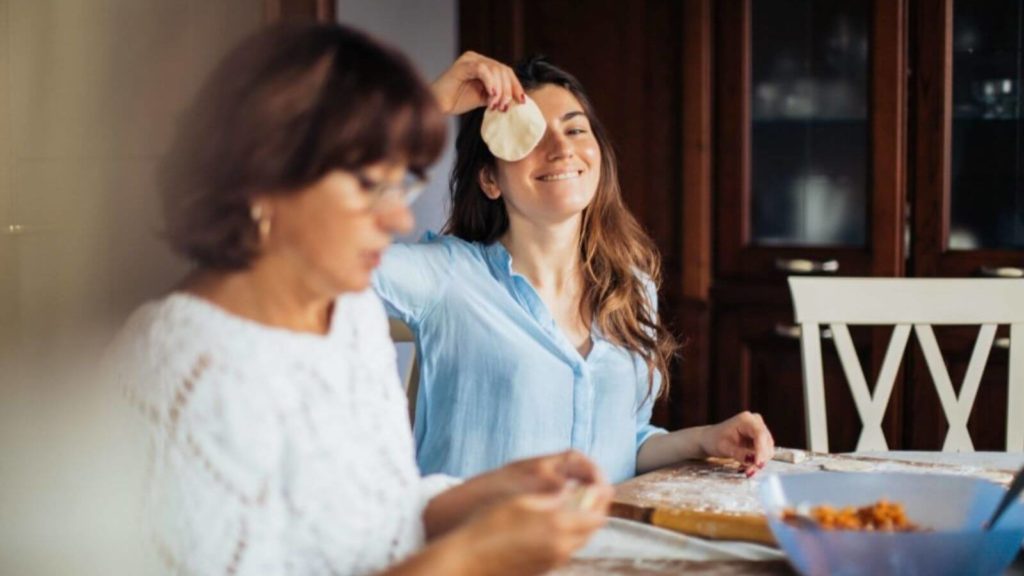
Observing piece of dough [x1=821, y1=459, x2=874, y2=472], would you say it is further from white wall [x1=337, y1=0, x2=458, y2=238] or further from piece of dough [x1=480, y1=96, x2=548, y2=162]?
white wall [x1=337, y1=0, x2=458, y2=238]

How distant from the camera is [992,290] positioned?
2102 millimetres

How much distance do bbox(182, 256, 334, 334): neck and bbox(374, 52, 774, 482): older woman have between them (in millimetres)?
781

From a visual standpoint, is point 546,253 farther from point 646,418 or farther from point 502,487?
point 502,487

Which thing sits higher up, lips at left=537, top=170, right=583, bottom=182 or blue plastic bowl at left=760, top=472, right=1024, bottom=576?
lips at left=537, top=170, right=583, bottom=182

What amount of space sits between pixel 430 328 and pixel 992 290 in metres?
0.99

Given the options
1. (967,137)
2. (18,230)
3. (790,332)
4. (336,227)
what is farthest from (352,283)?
(967,137)

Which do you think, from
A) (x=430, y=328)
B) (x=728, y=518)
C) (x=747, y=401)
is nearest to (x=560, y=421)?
(x=430, y=328)

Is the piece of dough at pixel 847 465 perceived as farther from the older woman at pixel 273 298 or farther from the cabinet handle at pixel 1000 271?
the cabinet handle at pixel 1000 271

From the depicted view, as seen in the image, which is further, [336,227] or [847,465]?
[847,465]

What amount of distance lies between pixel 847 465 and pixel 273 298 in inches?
35.7

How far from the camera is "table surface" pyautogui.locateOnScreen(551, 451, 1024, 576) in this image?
1109mm

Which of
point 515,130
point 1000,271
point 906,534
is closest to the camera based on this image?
point 906,534

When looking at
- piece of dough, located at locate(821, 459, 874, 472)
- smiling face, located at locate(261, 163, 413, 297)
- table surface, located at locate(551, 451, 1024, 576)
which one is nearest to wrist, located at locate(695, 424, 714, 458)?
piece of dough, located at locate(821, 459, 874, 472)

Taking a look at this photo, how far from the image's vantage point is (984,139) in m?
3.12
